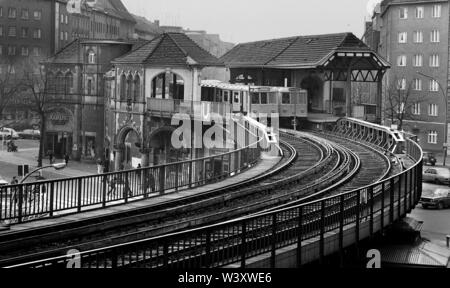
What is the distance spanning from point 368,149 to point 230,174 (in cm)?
1232

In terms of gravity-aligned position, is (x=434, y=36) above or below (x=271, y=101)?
above

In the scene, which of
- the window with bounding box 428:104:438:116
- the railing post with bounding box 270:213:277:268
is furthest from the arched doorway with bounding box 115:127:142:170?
the railing post with bounding box 270:213:277:268

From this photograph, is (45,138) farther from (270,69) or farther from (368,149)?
(368,149)

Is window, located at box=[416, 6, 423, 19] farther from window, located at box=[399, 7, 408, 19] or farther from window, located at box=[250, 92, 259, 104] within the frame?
window, located at box=[250, 92, 259, 104]

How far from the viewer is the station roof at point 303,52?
52.4 metres

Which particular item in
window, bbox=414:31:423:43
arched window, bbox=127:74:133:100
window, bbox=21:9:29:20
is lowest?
arched window, bbox=127:74:133:100

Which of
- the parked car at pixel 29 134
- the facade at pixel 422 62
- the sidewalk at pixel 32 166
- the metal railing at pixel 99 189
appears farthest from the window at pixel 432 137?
the metal railing at pixel 99 189

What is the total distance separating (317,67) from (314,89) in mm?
8110

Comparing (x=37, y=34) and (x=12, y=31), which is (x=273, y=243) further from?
(x=37, y=34)

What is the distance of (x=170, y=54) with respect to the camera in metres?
51.3

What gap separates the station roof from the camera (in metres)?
52.4

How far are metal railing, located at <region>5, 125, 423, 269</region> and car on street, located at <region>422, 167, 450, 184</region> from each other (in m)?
28.3

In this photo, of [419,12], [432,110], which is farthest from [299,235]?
[419,12]
